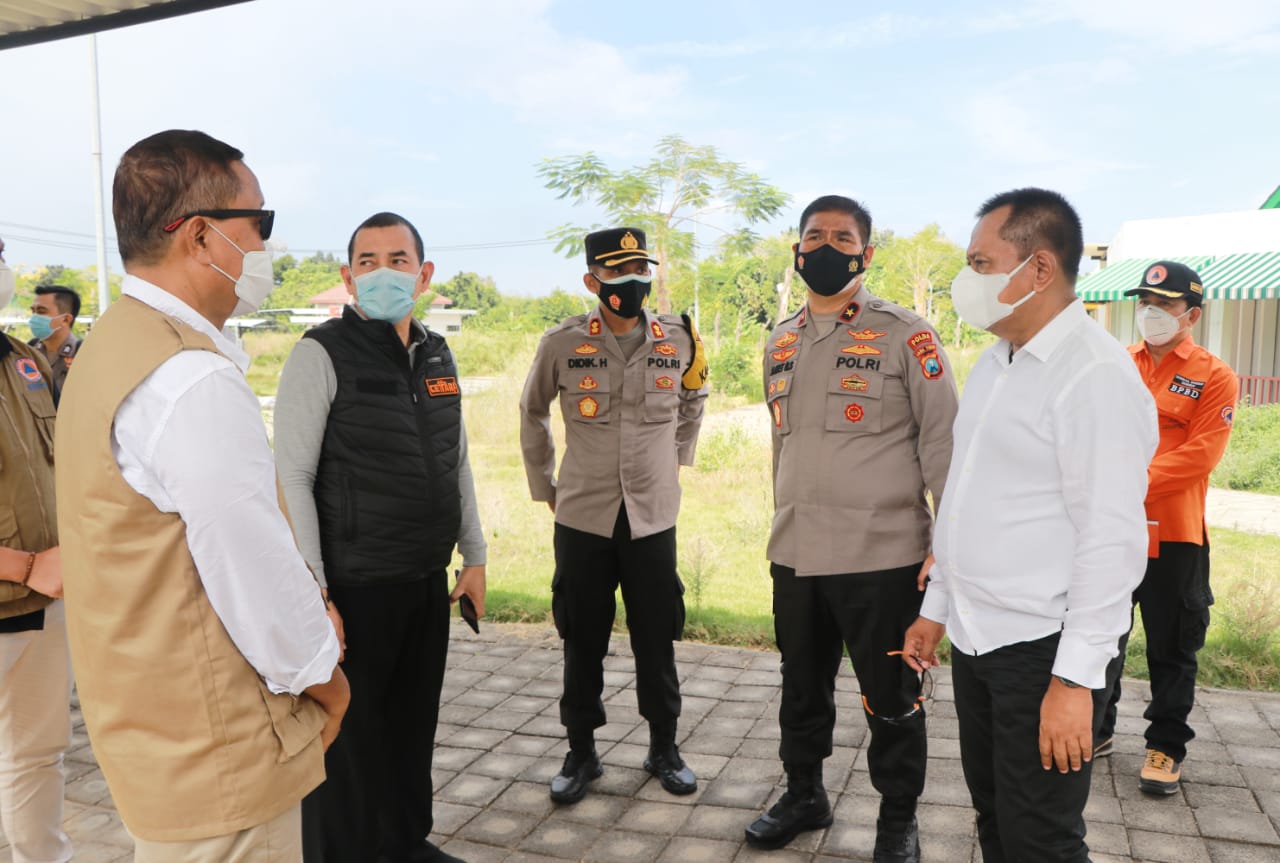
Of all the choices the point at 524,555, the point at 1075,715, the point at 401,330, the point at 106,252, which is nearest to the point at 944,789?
the point at 1075,715

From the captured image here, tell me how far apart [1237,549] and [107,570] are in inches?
313

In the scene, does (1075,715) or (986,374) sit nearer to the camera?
(1075,715)

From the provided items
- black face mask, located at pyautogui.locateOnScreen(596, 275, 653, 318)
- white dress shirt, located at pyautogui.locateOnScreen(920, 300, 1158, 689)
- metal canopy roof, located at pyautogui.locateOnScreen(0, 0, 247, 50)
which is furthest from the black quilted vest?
metal canopy roof, located at pyautogui.locateOnScreen(0, 0, 247, 50)

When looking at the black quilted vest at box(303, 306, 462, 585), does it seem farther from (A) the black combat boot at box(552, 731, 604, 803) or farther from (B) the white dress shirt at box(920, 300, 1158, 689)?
(B) the white dress shirt at box(920, 300, 1158, 689)

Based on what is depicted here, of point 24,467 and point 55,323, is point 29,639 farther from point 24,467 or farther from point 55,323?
point 55,323

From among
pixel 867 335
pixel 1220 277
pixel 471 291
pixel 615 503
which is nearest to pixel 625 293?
pixel 615 503

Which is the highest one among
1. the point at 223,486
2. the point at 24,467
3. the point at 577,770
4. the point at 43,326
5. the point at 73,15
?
the point at 73,15

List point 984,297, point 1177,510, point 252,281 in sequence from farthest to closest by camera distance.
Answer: point 1177,510, point 984,297, point 252,281

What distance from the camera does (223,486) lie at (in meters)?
1.54

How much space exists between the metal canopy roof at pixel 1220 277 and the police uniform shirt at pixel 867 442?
33.7 ft

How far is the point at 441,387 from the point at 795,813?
6.14 ft

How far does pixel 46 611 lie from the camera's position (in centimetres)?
271

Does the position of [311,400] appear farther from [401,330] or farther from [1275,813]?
[1275,813]

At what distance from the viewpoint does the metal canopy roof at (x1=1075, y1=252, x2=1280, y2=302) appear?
13.2 meters
